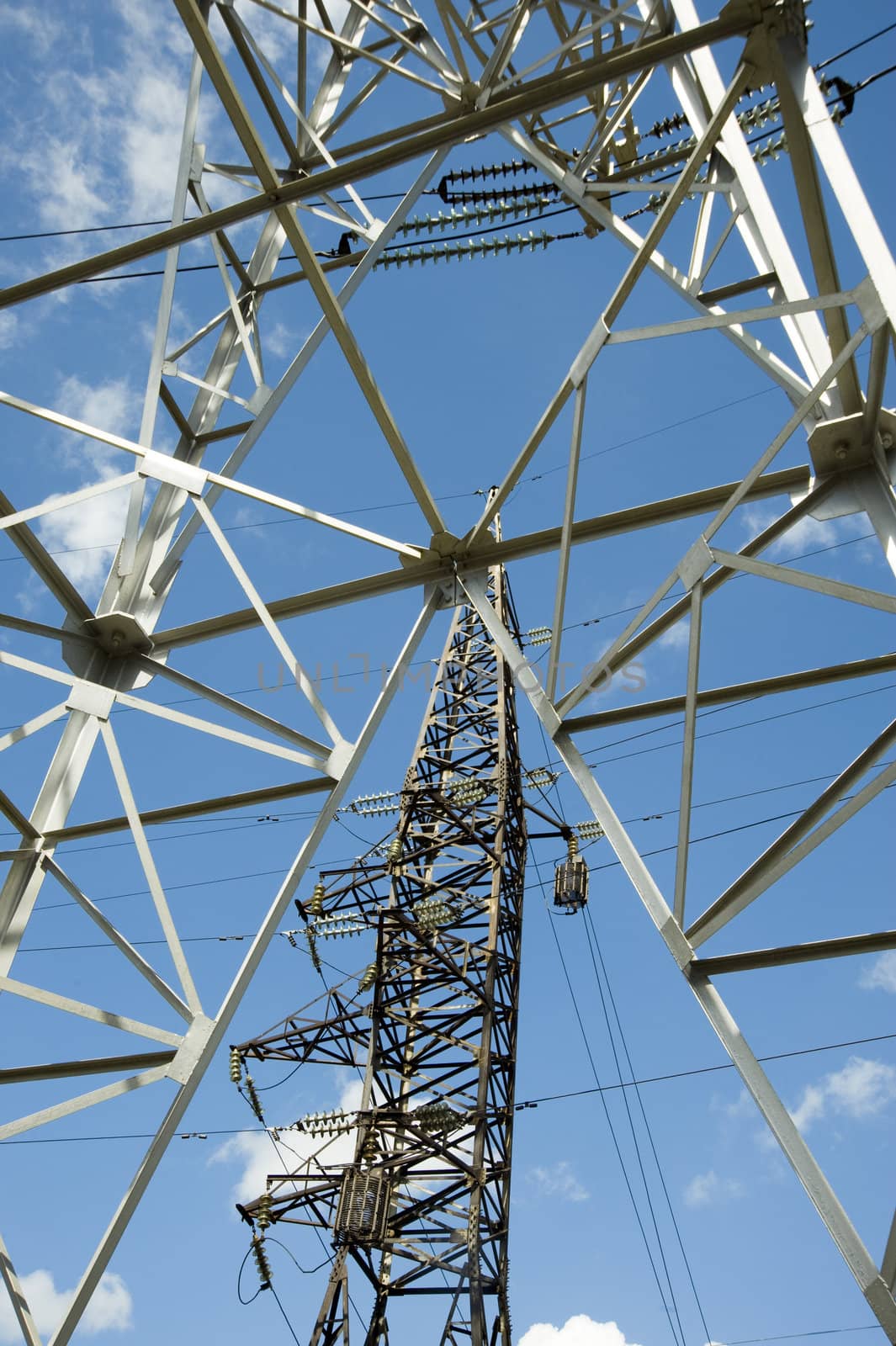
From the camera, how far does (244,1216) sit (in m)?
17.9

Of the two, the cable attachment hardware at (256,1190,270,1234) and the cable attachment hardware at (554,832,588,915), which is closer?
the cable attachment hardware at (256,1190,270,1234)

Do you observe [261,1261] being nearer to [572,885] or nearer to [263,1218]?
[263,1218]

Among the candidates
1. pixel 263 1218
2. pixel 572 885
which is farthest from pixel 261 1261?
pixel 572 885

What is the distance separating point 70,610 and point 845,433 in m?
5.72

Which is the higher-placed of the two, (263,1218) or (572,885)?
(572,885)

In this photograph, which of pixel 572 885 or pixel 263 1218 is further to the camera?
pixel 572 885

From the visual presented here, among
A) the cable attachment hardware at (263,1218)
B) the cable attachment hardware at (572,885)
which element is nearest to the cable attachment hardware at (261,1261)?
the cable attachment hardware at (263,1218)

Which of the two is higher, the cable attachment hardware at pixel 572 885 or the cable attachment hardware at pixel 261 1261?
the cable attachment hardware at pixel 572 885

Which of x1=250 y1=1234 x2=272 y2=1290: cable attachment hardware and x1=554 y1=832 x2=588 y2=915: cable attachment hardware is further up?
x1=554 y1=832 x2=588 y2=915: cable attachment hardware

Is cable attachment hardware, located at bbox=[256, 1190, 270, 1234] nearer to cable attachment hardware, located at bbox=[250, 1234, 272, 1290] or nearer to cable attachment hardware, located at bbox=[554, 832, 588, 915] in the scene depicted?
cable attachment hardware, located at bbox=[250, 1234, 272, 1290]

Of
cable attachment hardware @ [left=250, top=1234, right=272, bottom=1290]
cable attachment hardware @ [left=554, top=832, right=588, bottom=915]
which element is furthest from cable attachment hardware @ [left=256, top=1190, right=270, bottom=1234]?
cable attachment hardware @ [left=554, top=832, right=588, bottom=915]

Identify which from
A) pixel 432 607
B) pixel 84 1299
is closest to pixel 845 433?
pixel 432 607

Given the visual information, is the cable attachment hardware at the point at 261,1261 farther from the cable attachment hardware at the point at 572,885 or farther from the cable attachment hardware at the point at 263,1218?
the cable attachment hardware at the point at 572,885

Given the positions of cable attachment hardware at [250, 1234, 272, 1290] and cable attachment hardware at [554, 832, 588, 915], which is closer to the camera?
cable attachment hardware at [250, 1234, 272, 1290]
